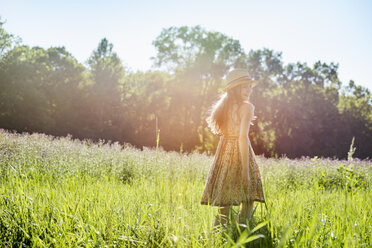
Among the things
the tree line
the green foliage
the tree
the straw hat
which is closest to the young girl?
the straw hat

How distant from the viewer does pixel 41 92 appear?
24.2m

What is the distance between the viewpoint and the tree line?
24875 millimetres

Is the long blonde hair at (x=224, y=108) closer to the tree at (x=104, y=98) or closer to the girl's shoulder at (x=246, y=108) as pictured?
the girl's shoulder at (x=246, y=108)

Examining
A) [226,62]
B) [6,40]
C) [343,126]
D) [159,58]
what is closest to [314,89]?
[343,126]

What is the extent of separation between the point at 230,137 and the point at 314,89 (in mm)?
28474

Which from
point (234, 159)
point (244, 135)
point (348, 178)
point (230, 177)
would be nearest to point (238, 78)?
point (244, 135)

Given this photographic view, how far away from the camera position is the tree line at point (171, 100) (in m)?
24.9

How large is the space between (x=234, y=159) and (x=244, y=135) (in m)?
0.32

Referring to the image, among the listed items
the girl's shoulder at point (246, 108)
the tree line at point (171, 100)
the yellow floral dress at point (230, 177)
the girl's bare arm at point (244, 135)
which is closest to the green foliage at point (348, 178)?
the yellow floral dress at point (230, 177)

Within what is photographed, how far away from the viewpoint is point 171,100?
27828mm

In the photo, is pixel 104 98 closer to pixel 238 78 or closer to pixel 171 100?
pixel 171 100

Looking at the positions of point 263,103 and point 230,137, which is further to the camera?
point 263,103

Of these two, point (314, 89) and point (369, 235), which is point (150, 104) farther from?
point (369, 235)

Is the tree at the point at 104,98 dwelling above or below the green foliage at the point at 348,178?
above
